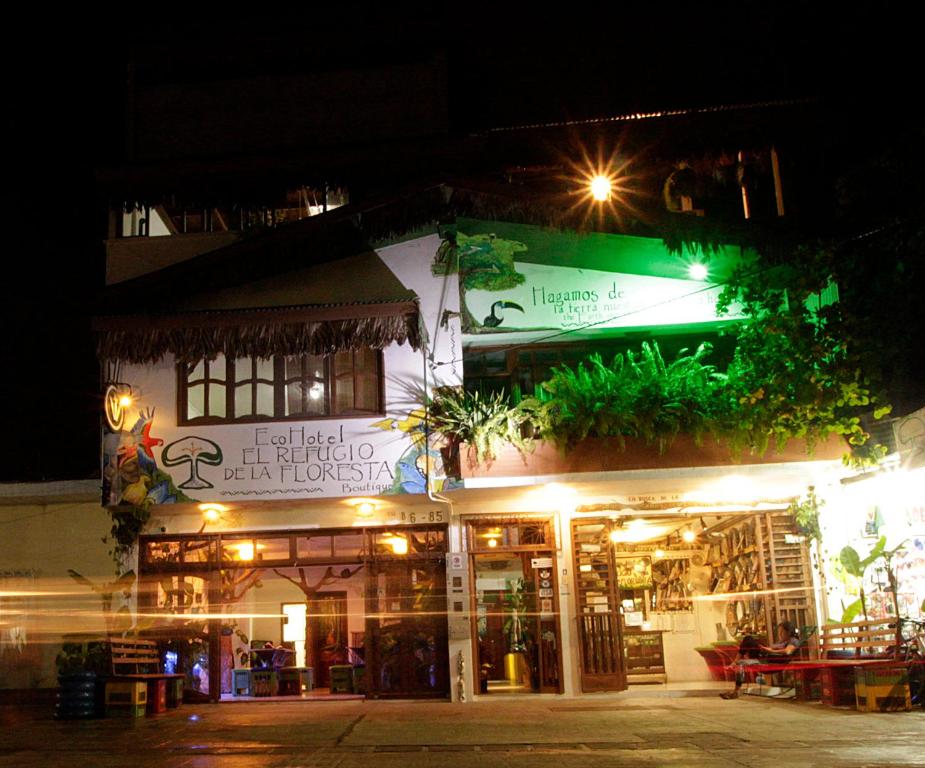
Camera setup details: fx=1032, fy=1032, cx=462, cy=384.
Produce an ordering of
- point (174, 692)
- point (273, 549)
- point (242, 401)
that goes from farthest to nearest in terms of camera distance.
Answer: point (273, 549) < point (242, 401) < point (174, 692)

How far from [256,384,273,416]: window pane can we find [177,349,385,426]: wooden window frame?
62 millimetres

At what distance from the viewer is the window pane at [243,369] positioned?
1747cm

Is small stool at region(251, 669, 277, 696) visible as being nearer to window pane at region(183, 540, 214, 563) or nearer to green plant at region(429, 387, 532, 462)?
window pane at region(183, 540, 214, 563)

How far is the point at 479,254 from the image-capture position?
17.4m

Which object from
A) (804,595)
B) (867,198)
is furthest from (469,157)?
(804,595)

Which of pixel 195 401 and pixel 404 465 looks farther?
pixel 195 401

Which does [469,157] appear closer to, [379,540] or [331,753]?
[379,540]

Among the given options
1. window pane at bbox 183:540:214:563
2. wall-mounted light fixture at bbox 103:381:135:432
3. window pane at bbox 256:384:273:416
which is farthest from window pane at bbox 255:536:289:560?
wall-mounted light fixture at bbox 103:381:135:432

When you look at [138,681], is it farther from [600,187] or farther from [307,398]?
[600,187]

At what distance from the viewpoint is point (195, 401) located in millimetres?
17375

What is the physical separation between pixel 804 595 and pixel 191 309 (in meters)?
11.1

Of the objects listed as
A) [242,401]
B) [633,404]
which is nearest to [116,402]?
[242,401]

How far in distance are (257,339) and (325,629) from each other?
7.29 meters

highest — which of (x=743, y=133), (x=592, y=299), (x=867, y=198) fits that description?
(x=743, y=133)
